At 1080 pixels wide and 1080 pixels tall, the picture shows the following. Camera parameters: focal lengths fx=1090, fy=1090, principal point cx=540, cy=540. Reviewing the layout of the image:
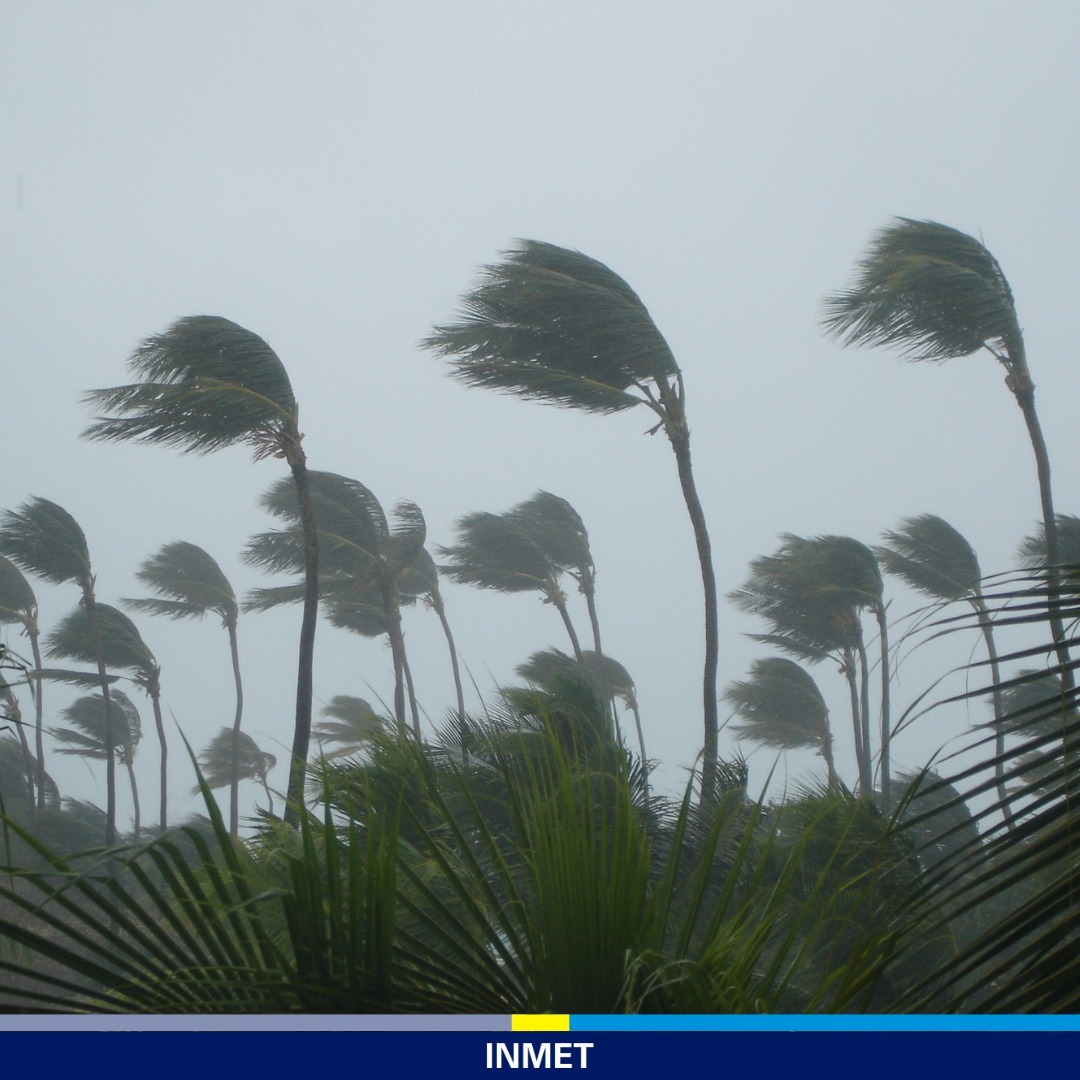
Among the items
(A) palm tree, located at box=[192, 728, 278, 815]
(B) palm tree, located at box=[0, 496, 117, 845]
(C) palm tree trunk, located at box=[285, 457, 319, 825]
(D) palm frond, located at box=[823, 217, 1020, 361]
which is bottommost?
(A) palm tree, located at box=[192, 728, 278, 815]

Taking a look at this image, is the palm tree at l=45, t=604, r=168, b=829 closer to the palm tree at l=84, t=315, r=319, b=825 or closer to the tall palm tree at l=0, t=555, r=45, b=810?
the tall palm tree at l=0, t=555, r=45, b=810

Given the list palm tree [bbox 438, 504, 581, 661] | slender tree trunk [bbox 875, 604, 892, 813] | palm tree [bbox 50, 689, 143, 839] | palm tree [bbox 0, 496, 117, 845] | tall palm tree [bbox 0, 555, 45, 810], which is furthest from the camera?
palm tree [bbox 50, 689, 143, 839]

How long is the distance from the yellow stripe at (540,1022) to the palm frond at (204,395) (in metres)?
13.3

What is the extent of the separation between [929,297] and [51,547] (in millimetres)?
19726

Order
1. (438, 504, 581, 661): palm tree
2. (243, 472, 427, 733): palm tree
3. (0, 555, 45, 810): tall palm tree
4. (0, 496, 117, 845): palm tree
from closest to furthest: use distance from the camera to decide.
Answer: (243, 472, 427, 733): palm tree < (0, 496, 117, 845): palm tree < (438, 504, 581, 661): palm tree < (0, 555, 45, 810): tall palm tree

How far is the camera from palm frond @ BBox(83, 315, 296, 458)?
47.5 feet

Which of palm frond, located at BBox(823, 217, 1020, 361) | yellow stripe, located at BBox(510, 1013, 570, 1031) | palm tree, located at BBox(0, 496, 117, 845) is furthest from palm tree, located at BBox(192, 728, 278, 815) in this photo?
yellow stripe, located at BBox(510, 1013, 570, 1031)

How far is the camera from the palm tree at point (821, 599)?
83.0 feet

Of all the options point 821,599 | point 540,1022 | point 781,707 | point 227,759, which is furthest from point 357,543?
point 227,759

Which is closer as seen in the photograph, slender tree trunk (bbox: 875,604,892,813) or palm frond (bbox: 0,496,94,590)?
slender tree trunk (bbox: 875,604,892,813)

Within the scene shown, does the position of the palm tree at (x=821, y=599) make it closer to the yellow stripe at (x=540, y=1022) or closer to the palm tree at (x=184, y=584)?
the palm tree at (x=184, y=584)

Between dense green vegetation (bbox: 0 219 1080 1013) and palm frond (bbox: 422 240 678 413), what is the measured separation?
5 cm

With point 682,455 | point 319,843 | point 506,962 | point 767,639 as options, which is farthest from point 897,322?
point 767,639
